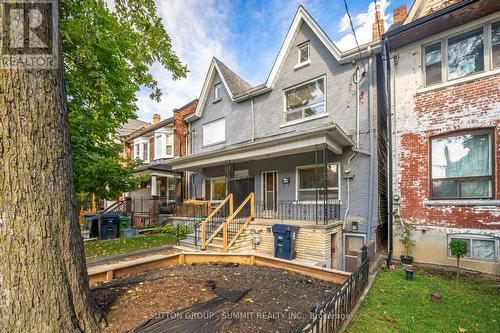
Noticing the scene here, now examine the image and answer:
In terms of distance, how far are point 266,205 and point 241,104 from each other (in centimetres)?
552

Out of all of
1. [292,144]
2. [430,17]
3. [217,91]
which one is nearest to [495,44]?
[430,17]

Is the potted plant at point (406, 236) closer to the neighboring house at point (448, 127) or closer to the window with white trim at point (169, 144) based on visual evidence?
the neighboring house at point (448, 127)

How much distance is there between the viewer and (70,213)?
2.79m

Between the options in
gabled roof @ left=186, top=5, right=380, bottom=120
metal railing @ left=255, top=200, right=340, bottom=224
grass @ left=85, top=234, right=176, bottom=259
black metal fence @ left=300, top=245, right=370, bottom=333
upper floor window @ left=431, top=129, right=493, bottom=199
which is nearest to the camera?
black metal fence @ left=300, top=245, right=370, bottom=333

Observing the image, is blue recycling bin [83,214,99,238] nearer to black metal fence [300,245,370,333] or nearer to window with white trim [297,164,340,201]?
window with white trim [297,164,340,201]

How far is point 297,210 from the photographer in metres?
10.2

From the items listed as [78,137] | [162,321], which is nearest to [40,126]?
[162,321]

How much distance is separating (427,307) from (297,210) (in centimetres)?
593

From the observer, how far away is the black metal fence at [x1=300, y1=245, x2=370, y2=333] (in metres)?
2.64

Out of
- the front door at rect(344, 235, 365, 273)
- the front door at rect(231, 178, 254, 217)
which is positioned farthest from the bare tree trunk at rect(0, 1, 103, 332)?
the front door at rect(231, 178, 254, 217)

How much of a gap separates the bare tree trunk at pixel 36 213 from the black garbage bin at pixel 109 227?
9.72 m

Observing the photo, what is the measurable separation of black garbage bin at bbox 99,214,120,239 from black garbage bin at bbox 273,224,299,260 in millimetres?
8100

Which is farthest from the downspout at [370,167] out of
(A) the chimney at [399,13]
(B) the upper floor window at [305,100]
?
(A) the chimney at [399,13]

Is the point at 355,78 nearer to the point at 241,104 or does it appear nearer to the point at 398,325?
the point at 241,104
